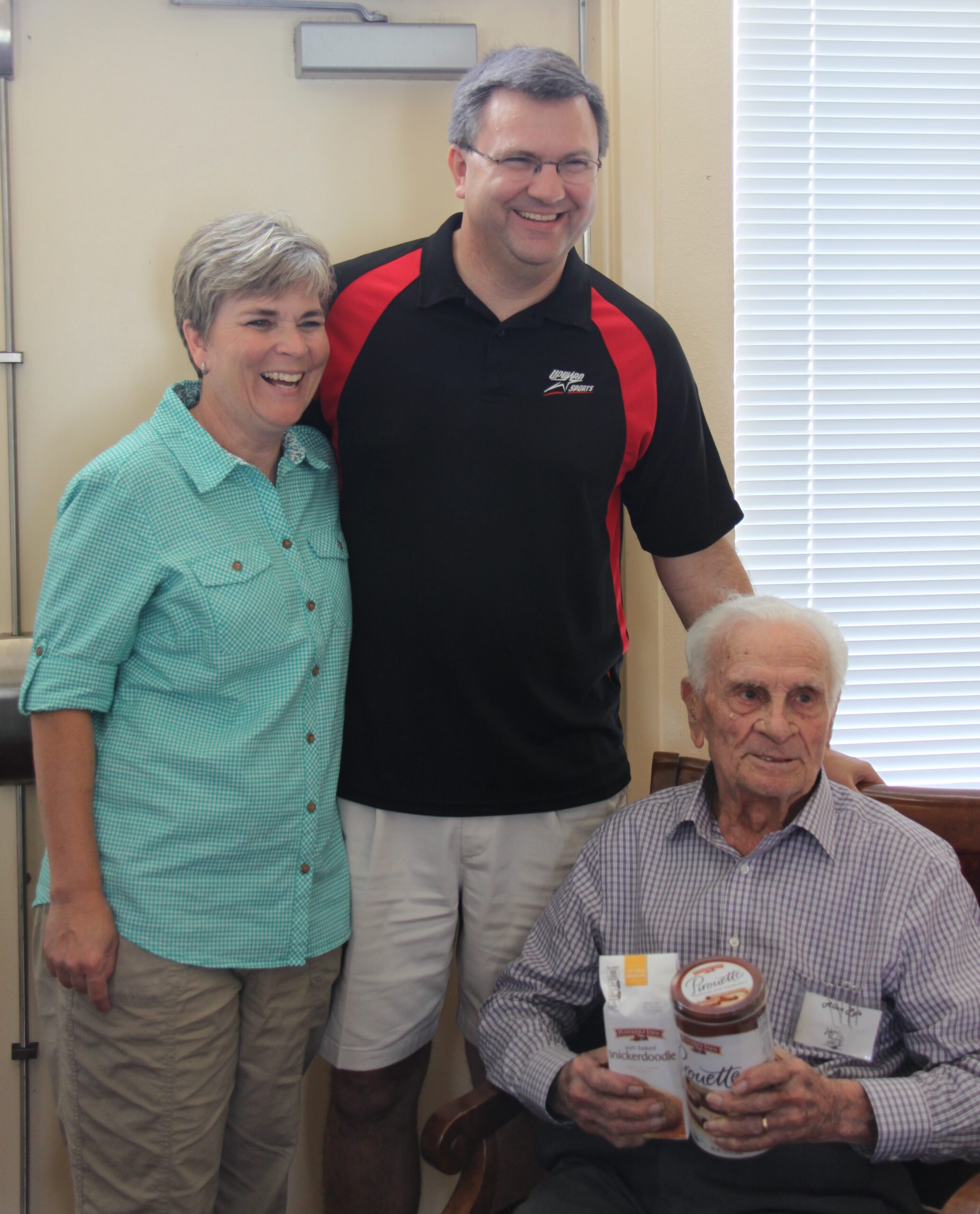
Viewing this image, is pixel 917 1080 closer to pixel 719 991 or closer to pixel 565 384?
pixel 719 991

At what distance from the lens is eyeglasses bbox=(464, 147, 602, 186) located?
5.04 ft

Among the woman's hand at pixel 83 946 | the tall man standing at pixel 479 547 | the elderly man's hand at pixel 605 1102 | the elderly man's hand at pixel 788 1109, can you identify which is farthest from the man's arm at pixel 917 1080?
the woman's hand at pixel 83 946

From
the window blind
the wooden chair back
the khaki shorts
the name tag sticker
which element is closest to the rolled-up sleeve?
the khaki shorts

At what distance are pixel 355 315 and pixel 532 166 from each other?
38 centimetres

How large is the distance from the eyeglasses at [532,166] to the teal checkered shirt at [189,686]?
0.60 meters

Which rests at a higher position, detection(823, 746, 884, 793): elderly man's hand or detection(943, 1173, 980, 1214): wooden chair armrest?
detection(823, 746, 884, 793): elderly man's hand

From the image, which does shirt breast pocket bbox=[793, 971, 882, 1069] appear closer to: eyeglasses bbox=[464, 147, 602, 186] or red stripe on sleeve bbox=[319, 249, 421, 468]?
red stripe on sleeve bbox=[319, 249, 421, 468]

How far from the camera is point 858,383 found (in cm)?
218

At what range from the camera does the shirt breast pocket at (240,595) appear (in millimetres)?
1427

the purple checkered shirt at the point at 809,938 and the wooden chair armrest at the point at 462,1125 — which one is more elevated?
the purple checkered shirt at the point at 809,938

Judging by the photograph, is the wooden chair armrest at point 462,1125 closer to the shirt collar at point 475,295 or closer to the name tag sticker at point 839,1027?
the name tag sticker at point 839,1027

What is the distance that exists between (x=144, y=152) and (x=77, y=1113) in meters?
1.69

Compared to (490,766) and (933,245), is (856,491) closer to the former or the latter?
(933,245)

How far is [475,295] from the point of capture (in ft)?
5.43
